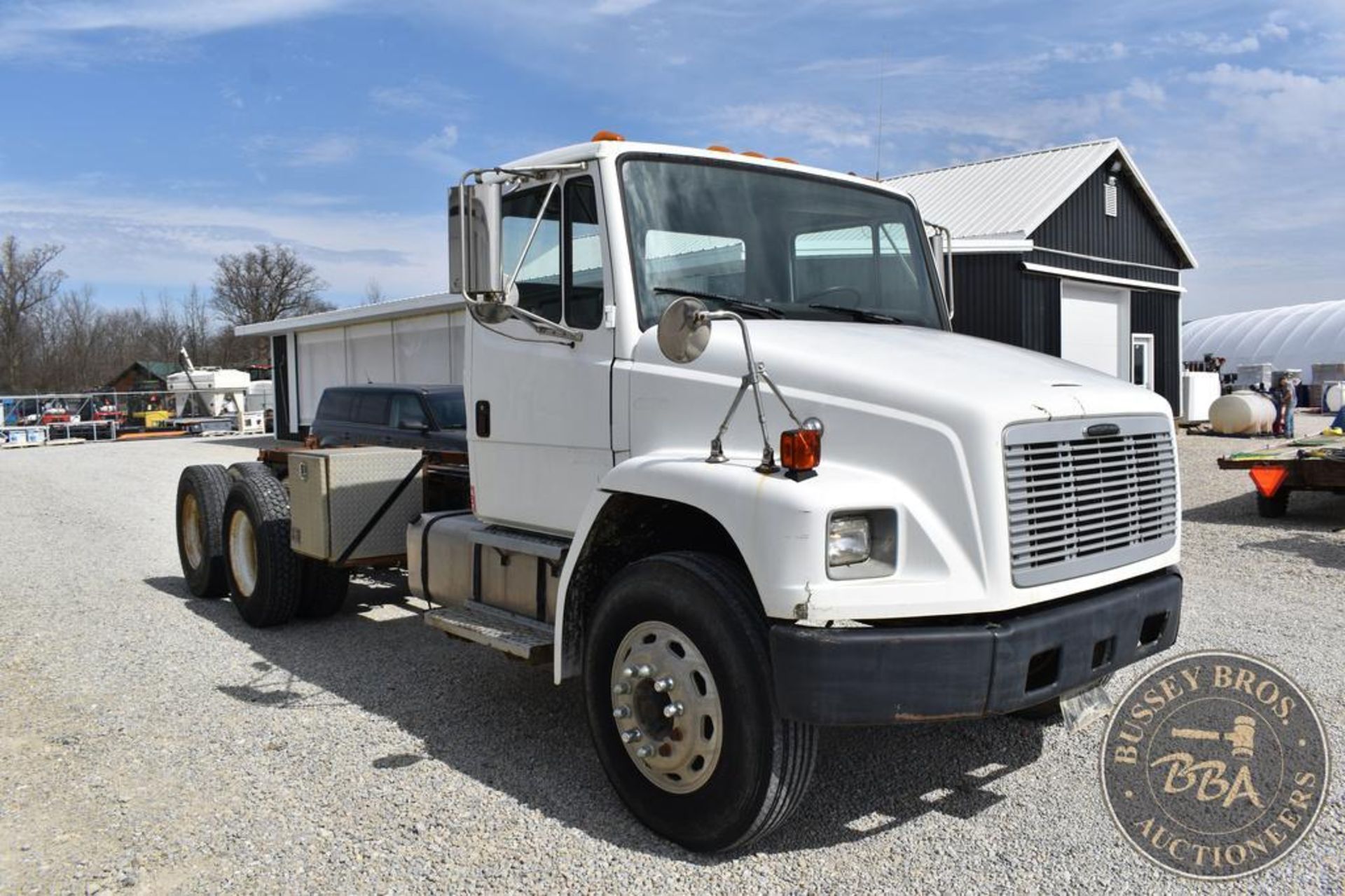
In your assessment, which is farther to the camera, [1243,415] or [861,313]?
[1243,415]

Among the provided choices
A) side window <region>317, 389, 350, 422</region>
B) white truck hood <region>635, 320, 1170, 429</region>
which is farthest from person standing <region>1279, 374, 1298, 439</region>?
white truck hood <region>635, 320, 1170, 429</region>

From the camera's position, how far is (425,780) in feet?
15.1

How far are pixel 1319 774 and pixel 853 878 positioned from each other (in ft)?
7.32

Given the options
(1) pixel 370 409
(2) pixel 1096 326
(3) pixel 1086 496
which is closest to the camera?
(3) pixel 1086 496

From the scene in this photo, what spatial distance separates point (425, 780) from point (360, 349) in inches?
1021

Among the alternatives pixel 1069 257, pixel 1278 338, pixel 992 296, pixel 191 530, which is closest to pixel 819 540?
pixel 191 530

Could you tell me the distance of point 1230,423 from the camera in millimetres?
24672

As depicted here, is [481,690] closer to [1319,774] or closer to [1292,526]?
[1319,774]

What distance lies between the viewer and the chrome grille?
3.58 metres

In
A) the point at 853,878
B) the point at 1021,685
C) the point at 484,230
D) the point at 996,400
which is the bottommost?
A: the point at 853,878

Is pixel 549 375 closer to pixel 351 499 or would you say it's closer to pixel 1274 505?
pixel 351 499

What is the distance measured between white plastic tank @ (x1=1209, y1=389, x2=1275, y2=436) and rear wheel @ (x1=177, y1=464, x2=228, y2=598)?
22.7m

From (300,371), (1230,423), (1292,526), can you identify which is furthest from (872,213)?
(300,371)

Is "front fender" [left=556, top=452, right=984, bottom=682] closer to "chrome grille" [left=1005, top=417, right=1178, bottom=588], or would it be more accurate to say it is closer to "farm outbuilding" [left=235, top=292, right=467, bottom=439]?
"chrome grille" [left=1005, top=417, right=1178, bottom=588]
